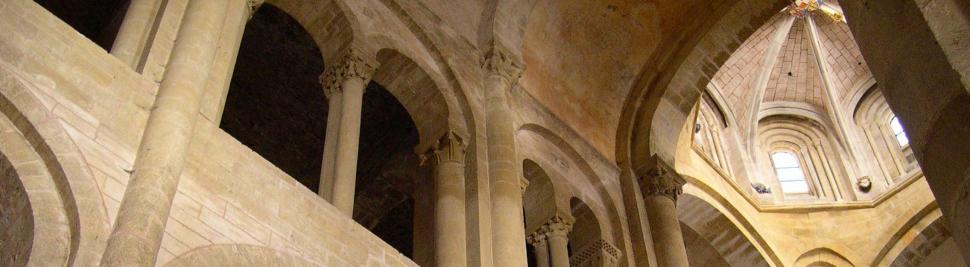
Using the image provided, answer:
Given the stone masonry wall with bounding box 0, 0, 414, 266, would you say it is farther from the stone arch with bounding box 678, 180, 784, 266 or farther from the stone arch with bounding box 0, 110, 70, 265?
the stone arch with bounding box 678, 180, 784, 266

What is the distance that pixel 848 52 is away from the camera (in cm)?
2122

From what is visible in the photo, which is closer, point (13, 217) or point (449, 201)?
point (13, 217)

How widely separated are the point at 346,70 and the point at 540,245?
314 centimetres

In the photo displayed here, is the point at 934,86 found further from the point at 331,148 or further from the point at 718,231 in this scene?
the point at 718,231

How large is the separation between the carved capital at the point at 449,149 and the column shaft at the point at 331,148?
3.95ft

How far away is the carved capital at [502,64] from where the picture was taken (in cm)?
1107

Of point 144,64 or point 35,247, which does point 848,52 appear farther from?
point 35,247

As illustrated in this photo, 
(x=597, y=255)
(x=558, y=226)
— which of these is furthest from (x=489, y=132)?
(x=597, y=255)

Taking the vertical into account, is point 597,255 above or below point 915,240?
below

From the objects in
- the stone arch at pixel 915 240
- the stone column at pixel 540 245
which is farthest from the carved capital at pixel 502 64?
the stone arch at pixel 915 240

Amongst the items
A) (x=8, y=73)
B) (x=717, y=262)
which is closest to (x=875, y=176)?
(x=717, y=262)

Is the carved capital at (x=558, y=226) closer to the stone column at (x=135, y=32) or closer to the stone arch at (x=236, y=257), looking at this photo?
the stone arch at (x=236, y=257)

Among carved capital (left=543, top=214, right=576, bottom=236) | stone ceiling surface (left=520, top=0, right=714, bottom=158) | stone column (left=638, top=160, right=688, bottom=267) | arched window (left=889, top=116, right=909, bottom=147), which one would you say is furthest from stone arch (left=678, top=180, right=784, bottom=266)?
carved capital (left=543, top=214, right=576, bottom=236)

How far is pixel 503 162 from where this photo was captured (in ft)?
31.9
